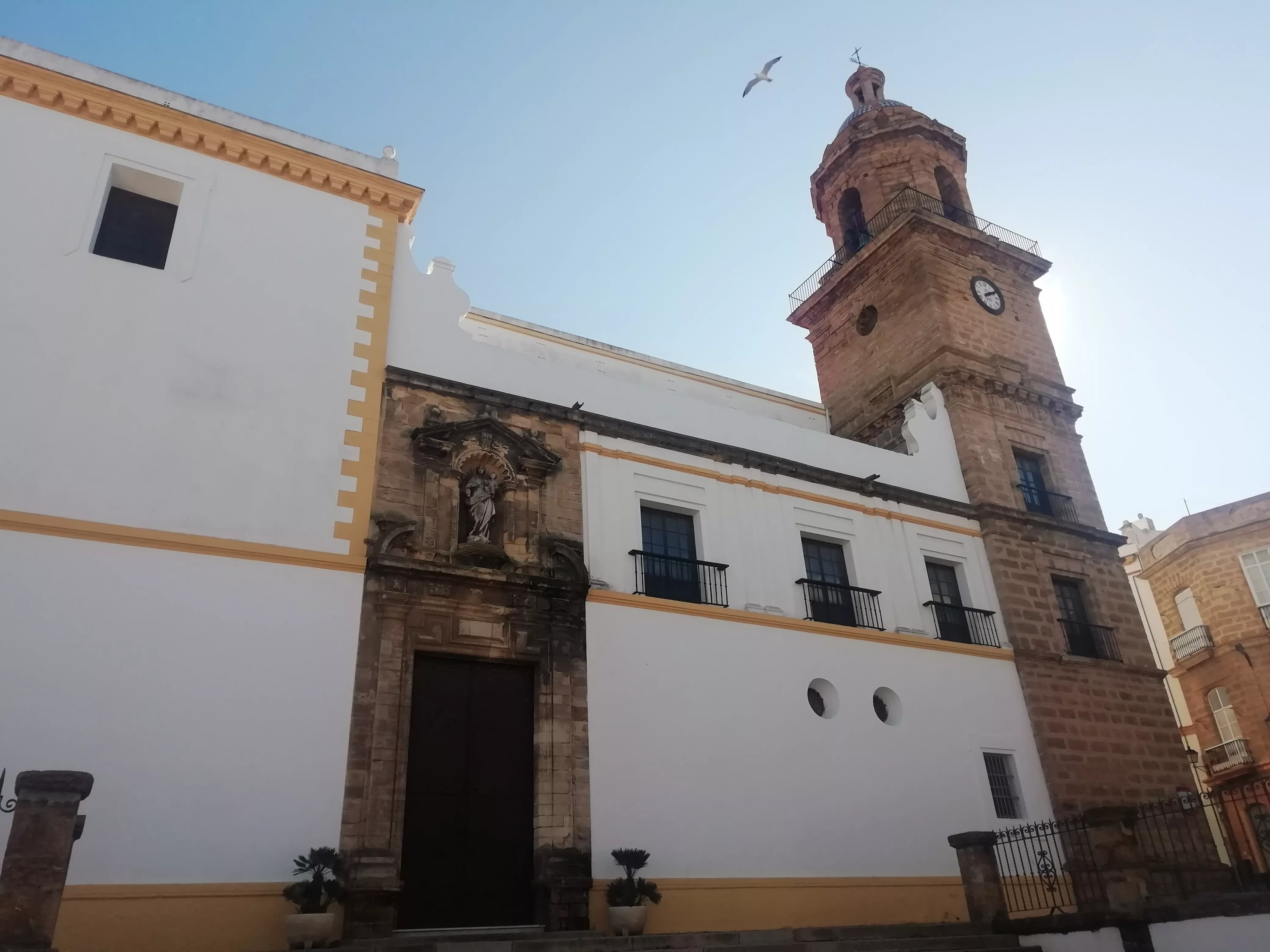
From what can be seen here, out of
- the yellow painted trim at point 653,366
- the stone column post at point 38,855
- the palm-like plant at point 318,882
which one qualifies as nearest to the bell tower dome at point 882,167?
the yellow painted trim at point 653,366

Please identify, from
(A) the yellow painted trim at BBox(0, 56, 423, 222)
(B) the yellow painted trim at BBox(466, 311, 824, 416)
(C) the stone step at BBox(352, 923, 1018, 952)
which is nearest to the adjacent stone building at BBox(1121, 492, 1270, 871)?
(B) the yellow painted trim at BBox(466, 311, 824, 416)

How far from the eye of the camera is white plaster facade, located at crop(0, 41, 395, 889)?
27.0 ft

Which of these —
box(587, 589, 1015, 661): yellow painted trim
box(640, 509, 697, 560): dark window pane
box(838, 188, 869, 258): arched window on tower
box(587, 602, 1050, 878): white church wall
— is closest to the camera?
box(587, 602, 1050, 878): white church wall

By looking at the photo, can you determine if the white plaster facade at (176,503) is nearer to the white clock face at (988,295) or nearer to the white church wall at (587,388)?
the white church wall at (587,388)

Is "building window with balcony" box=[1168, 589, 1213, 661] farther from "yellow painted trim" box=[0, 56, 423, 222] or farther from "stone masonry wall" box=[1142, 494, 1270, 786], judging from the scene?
"yellow painted trim" box=[0, 56, 423, 222]

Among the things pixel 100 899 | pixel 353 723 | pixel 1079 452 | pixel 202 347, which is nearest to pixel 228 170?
pixel 202 347

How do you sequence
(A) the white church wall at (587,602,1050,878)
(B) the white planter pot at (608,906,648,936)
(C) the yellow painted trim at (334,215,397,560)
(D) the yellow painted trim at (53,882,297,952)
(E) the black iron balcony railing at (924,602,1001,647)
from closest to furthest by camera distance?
(D) the yellow painted trim at (53,882,297,952), (B) the white planter pot at (608,906,648,936), (C) the yellow painted trim at (334,215,397,560), (A) the white church wall at (587,602,1050,878), (E) the black iron balcony railing at (924,602,1001,647)

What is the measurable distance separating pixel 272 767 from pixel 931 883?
7.92 metres

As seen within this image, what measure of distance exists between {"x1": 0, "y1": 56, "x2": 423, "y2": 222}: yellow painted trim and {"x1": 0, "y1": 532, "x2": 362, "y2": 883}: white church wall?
215 inches

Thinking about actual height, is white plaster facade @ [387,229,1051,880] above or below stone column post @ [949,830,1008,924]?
above

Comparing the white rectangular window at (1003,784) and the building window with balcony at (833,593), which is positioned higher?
the building window with balcony at (833,593)

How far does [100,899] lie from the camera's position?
25.1 ft

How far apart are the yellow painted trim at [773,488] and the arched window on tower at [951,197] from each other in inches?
277

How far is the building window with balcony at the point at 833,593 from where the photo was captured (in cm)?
1296
